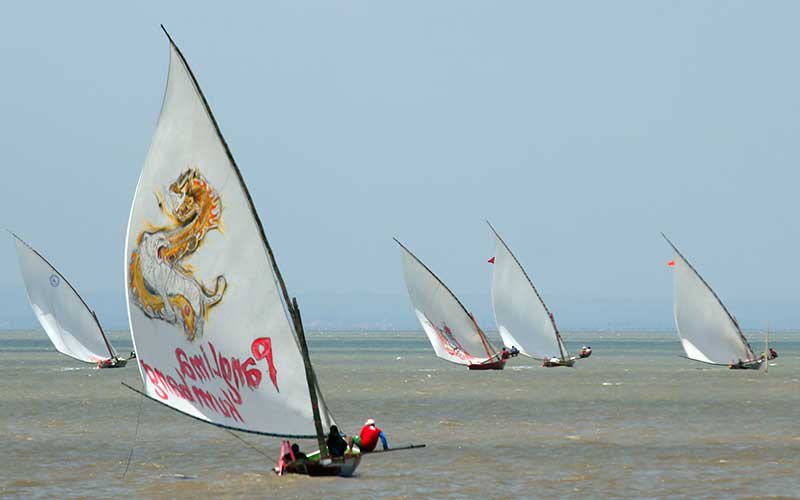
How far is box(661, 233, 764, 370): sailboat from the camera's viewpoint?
355 ft

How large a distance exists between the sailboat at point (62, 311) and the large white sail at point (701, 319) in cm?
4283

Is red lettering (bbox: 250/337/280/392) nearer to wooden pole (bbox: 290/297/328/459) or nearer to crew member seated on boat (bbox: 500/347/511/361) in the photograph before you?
wooden pole (bbox: 290/297/328/459)

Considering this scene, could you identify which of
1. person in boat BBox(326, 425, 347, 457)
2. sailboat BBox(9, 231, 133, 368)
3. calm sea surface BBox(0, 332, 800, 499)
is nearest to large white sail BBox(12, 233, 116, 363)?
sailboat BBox(9, 231, 133, 368)

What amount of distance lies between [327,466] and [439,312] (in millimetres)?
67195

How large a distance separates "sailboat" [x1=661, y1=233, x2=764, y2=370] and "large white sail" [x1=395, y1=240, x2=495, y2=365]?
49.5 ft

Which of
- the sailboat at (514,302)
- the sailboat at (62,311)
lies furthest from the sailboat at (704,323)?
the sailboat at (62,311)

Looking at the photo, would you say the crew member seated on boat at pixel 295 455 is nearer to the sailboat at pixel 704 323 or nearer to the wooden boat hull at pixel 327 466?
the wooden boat hull at pixel 327 466

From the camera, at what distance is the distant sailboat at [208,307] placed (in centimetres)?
3375

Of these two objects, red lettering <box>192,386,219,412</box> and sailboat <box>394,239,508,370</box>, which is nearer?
red lettering <box>192,386,219,412</box>

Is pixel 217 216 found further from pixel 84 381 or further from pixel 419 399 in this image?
pixel 84 381

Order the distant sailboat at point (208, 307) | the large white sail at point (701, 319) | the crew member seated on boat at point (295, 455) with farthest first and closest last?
the large white sail at point (701, 319), the crew member seated on boat at point (295, 455), the distant sailboat at point (208, 307)

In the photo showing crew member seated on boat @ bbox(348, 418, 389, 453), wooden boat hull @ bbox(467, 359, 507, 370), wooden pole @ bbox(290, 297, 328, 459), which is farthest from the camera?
wooden boat hull @ bbox(467, 359, 507, 370)

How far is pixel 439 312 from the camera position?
10450cm

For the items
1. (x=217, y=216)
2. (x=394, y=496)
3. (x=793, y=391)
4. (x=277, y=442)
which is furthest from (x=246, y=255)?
(x=793, y=391)
